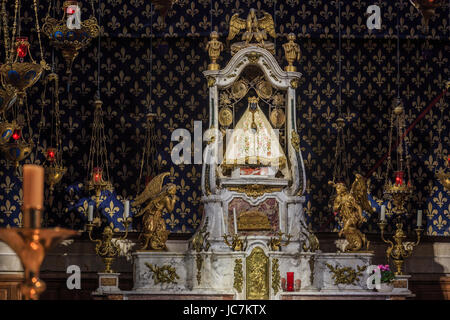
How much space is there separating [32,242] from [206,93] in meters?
9.70

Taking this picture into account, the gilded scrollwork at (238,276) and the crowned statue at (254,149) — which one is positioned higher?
the crowned statue at (254,149)

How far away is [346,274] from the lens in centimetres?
1092

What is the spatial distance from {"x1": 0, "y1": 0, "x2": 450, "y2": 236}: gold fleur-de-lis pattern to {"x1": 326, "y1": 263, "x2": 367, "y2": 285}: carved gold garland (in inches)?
63.2

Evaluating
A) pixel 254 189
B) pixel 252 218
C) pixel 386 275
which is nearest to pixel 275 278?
pixel 252 218

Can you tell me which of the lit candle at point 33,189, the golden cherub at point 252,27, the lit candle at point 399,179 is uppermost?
the golden cherub at point 252,27

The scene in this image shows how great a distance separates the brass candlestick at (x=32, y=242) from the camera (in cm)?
322

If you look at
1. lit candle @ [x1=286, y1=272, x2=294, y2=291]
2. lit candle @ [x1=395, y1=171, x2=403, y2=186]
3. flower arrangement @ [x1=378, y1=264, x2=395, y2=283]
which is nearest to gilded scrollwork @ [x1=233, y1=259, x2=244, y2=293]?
lit candle @ [x1=286, y1=272, x2=294, y2=291]

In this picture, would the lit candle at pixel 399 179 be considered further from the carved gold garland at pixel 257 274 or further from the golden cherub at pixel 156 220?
the golden cherub at pixel 156 220

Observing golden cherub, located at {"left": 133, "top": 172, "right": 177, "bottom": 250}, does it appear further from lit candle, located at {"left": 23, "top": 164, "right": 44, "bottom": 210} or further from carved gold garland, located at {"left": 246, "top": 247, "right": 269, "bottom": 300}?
lit candle, located at {"left": 23, "top": 164, "right": 44, "bottom": 210}

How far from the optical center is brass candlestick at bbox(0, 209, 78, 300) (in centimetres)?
322

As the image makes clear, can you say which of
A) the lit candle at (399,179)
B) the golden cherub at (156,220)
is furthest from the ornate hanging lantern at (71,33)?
the lit candle at (399,179)

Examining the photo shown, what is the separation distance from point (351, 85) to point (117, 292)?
5.23 m

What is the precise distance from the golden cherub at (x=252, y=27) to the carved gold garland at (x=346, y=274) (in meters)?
3.34
